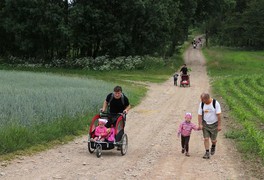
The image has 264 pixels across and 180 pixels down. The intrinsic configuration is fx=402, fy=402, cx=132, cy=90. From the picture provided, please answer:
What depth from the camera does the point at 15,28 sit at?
141 feet

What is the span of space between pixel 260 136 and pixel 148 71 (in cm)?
3041

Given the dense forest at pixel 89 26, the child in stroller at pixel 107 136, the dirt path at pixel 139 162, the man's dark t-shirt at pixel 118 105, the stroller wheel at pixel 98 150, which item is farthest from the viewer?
the dense forest at pixel 89 26

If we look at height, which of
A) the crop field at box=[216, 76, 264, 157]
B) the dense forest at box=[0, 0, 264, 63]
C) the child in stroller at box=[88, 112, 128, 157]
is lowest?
the crop field at box=[216, 76, 264, 157]

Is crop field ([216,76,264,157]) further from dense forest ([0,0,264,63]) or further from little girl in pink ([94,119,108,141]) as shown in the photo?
dense forest ([0,0,264,63])

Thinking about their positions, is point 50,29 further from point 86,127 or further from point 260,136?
point 260,136

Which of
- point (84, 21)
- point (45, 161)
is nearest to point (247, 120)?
point (45, 161)

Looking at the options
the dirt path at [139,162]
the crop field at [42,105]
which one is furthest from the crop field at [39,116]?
the dirt path at [139,162]

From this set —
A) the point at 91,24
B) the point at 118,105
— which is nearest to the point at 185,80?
the point at 91,24

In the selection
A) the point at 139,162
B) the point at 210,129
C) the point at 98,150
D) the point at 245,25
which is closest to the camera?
the point at 139,162

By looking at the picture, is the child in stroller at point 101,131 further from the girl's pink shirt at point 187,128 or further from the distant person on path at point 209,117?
the distant person on path at point 209,117

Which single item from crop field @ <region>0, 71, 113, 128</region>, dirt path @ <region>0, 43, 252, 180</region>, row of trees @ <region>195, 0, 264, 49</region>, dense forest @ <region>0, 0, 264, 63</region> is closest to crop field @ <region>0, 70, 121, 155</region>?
crop field @ <region>0, 71, 113, 128</region>

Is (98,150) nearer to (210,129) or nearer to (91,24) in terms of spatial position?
(210,129)

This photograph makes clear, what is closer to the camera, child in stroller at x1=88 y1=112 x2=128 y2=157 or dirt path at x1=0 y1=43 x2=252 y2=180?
dirt path at x1=0 y1=43 x2=252 y2=180

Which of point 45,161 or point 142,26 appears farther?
point 142,26
